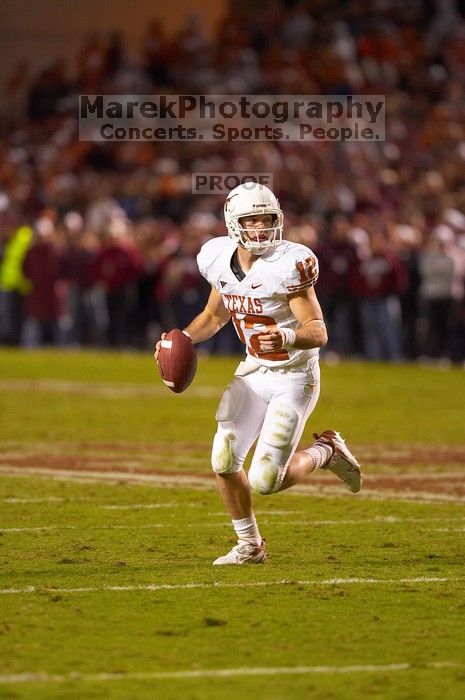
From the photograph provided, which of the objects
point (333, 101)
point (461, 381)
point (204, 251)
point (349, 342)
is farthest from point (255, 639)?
point (333, 101)

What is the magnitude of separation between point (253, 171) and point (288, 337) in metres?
14.5

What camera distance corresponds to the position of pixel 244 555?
6.57m

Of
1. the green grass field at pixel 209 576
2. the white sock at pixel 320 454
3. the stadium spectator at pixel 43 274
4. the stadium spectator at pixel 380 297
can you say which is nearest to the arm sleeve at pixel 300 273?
the white sock at pixel 320 454

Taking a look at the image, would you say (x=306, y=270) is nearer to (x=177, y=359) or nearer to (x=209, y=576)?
(x=177, y=359)

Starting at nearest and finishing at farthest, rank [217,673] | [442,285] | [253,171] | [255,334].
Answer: [217,673] → [255,334] → [442,285] → [253,171]

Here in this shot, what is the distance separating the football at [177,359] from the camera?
22.1 feet

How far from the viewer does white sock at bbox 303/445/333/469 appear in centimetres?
688

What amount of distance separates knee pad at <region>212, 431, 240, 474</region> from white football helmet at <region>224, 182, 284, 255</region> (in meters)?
0.83

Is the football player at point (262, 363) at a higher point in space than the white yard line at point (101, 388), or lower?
higher

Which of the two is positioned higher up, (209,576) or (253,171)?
(253,171)

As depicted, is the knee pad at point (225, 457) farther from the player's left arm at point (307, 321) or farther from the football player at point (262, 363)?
the player's left arm at point (307, 321)

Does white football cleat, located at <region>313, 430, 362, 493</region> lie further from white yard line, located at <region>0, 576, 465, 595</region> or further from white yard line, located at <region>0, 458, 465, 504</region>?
white yard line, located at <region>0, 458, 465, 504</region>

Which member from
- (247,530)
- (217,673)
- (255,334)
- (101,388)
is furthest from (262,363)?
(101,388)

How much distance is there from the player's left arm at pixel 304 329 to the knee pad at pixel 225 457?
1.37 ft
